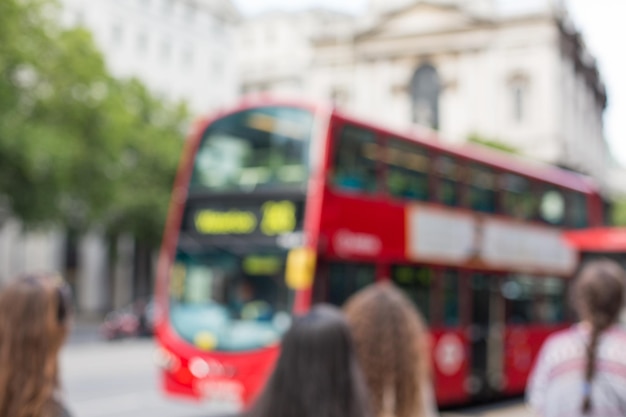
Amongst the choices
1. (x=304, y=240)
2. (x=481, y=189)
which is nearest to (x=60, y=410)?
(x=304, y=240)

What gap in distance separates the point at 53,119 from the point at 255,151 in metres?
18.2

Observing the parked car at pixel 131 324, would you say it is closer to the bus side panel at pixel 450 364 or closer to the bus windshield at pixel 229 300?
the bus side panel at pixel 450 364

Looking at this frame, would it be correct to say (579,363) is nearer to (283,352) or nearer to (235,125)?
(283,352)

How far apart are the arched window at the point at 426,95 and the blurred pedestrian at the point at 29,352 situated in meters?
53.5

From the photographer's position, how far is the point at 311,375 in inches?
110

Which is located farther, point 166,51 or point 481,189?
point 166,51

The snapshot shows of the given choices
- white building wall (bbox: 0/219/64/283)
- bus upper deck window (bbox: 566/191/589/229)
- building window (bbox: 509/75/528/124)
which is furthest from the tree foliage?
building window (bbox: 509/75/528/124)

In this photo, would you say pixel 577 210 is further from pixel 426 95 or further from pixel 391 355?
pixel 426 95

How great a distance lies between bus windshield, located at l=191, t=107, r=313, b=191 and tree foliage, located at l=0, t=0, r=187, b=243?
14825mm

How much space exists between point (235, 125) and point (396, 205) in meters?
2.32

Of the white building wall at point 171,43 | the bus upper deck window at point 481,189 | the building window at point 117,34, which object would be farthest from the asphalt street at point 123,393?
the building window at point 117,34

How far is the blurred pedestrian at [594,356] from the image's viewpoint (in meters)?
3.88

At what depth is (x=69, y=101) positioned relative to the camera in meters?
28.5

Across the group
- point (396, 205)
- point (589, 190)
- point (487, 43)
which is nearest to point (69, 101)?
point (589, 190)
